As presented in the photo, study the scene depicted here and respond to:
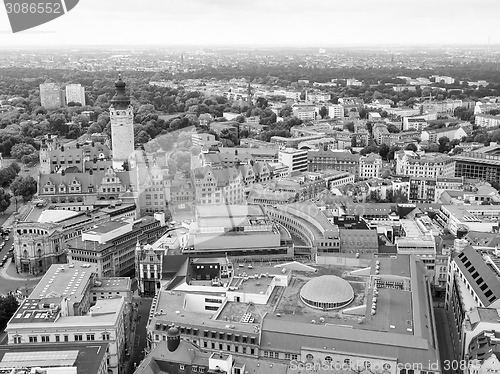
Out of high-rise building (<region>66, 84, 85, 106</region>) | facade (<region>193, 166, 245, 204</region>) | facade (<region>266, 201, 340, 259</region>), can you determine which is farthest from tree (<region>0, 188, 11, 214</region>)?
high-rise building (<region>66, 84, 85, 106</region>)

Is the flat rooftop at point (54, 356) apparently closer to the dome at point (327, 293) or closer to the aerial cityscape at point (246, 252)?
the aerial cityscape at point (246, 252)

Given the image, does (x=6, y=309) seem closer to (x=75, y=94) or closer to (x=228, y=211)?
(x=228, y=211)

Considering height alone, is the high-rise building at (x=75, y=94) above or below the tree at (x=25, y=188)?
above

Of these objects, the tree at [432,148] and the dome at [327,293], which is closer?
the dome at [327,293]

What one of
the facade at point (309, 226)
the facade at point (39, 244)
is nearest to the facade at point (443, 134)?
the facade at point (309, 226)

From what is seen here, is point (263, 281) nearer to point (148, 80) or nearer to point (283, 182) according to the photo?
point (283, 182)
